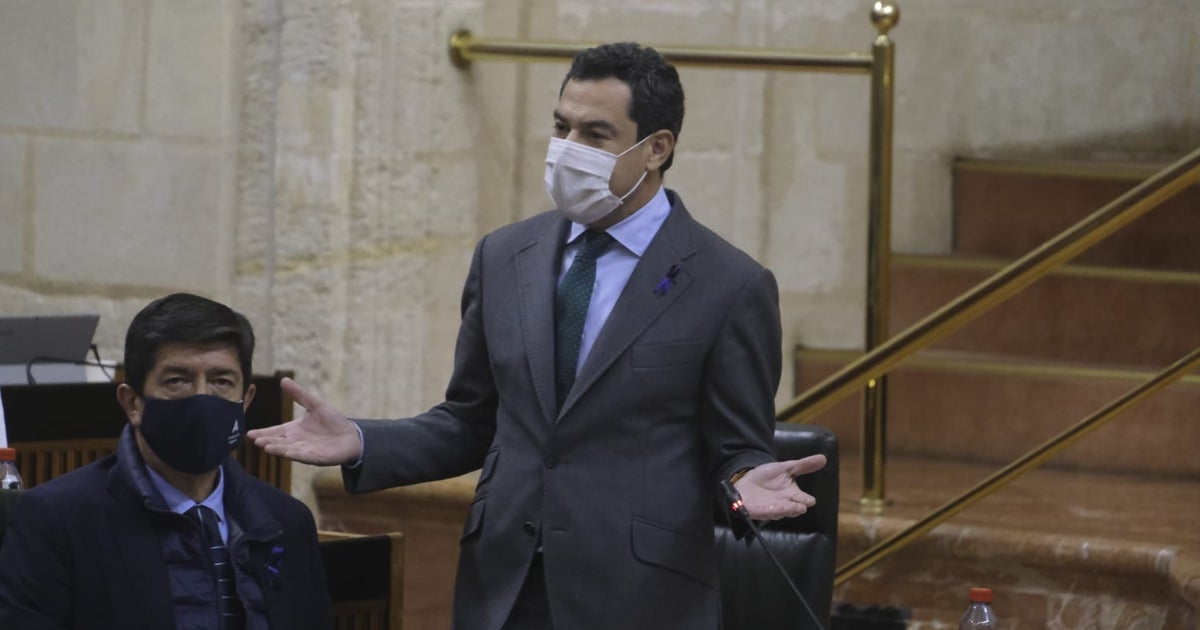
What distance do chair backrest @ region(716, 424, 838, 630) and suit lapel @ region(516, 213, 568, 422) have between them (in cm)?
86

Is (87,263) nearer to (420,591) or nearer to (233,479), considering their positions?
(420,591)

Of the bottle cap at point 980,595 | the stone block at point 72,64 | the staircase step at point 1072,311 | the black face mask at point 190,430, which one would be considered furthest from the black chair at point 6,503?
the staircase step at point 1072,311

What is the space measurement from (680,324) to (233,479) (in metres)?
0.70

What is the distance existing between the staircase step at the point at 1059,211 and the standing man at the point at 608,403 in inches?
134

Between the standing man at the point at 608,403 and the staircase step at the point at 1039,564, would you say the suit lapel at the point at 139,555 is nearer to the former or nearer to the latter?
the standing man at the point at 608,403

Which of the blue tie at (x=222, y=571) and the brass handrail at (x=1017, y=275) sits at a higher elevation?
the brass handrail at (x=1017, y=275)

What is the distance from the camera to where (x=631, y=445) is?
2.47 metres

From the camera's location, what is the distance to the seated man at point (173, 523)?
2.48 metres

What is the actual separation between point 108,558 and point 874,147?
254cm

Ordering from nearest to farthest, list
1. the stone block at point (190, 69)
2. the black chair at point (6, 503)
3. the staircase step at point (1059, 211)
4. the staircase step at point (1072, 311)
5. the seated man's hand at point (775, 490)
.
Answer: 1. the seated man's hand at point (775, 490)
2. the black chair at point (6, 503)
3. the stone block at point (190, 69)
4. the staircase step at point (1072, 311)
5. the staircase step at point (1059, 211)

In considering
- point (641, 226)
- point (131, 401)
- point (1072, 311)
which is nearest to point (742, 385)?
point (641, 226)

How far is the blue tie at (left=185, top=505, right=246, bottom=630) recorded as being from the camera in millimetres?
2555

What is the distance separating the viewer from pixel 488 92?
525 cm

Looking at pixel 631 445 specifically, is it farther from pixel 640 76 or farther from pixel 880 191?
pixel 880 191
